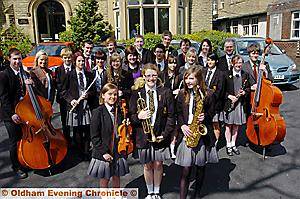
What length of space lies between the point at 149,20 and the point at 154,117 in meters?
15.4

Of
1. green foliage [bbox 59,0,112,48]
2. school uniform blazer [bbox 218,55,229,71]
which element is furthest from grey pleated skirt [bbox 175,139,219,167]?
green foliage [bbox 59,0,112,48]

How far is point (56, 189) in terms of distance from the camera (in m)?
4.12

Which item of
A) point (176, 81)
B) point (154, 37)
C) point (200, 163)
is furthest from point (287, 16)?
point (200, 163)

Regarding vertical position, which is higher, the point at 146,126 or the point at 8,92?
the point at 8,92

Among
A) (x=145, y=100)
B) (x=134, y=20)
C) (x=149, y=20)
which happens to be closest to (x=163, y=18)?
(x=149, y=20)

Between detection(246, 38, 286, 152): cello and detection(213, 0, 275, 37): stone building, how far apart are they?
19.8 m

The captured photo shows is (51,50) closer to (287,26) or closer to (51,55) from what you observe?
(51,55)

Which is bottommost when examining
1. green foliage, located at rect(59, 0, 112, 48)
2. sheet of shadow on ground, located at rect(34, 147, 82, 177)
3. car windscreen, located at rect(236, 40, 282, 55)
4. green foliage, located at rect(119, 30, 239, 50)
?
sheet of shadow on ground, located at rect(34, 147, 82, 177)

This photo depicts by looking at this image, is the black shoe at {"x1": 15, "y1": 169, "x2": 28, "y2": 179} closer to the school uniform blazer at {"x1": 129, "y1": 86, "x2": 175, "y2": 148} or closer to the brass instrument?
the school uniform blazer at {"x1": 129, "y1": 86, "x2": 175, "y2": 148}

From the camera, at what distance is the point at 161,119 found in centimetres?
351

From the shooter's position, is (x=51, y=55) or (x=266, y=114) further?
(x=51, y=55)

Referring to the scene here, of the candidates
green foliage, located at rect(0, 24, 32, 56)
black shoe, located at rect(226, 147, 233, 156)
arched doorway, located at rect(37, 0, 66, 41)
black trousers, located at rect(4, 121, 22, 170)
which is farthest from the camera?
arched doorway, located at rect(37, 0, 66, 41)

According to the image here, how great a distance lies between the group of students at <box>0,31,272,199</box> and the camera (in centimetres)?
336

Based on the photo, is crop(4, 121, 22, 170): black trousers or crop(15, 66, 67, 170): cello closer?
crop(15, 66, 67, 170): cello
